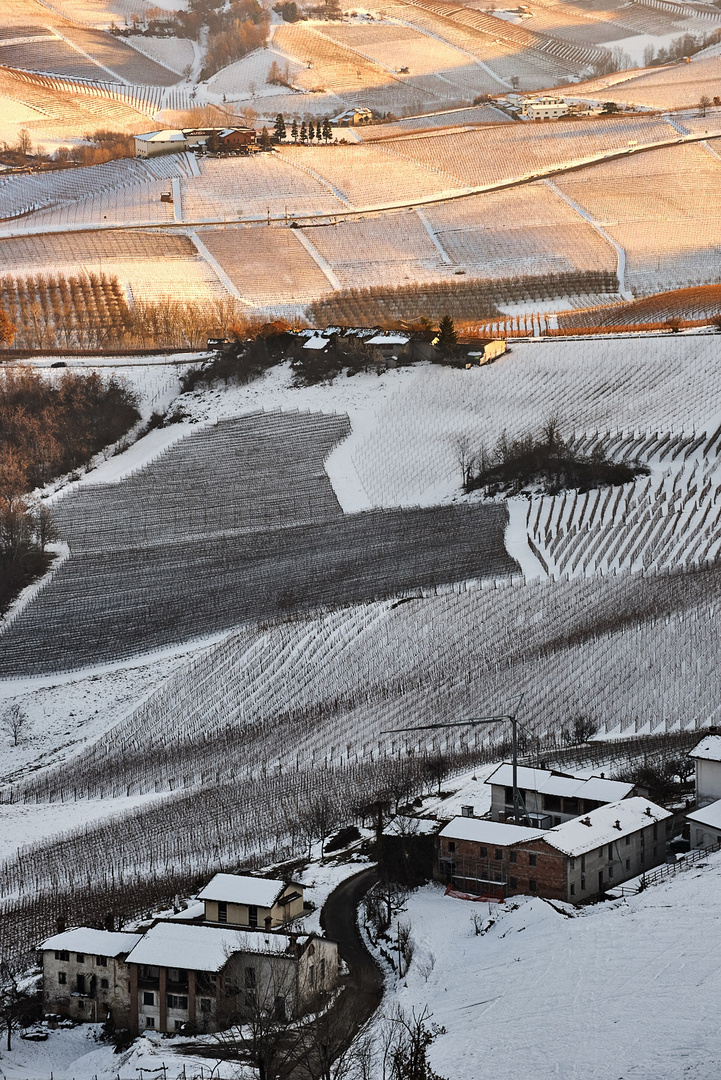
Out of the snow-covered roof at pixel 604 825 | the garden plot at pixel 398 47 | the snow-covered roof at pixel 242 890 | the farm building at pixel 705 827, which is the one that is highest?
the garden plot at pixel 398 47

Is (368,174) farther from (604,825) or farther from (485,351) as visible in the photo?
(604,825)

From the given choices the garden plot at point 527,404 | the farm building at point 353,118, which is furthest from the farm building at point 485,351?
the farm building at point 353,118

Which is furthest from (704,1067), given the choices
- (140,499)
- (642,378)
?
(642,378)

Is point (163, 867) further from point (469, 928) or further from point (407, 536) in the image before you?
point (407, 536)

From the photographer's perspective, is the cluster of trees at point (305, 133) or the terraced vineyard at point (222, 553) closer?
the terraced vineyard at point (222, 553)

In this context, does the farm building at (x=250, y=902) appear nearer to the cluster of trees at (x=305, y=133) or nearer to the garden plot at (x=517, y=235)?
the garden plot at (x=517, y=235)

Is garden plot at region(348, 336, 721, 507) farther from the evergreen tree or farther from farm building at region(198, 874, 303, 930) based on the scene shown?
farm building at region(198, 874, 303, 930)
